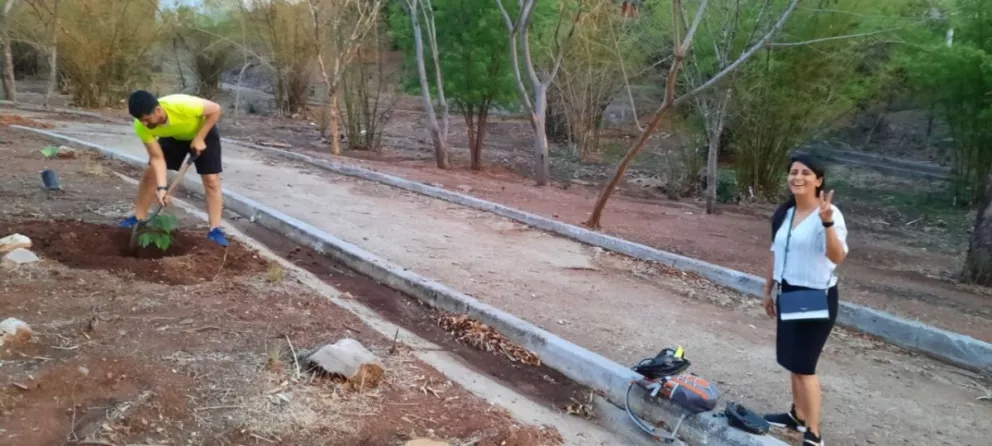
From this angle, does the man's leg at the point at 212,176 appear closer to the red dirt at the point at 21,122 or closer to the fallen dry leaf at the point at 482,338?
the fallen dry leaf at the point at 482,338

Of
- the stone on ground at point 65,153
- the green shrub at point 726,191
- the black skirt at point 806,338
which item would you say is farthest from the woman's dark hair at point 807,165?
the green shrub at point 726,191

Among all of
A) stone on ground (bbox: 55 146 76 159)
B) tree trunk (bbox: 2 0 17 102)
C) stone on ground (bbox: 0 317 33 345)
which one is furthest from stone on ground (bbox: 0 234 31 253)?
tree trunk (bbox: 2 0 17 102)

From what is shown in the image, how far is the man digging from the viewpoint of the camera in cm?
514

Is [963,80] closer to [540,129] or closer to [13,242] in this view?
[540,129]

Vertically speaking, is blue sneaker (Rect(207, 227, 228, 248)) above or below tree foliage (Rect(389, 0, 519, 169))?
below

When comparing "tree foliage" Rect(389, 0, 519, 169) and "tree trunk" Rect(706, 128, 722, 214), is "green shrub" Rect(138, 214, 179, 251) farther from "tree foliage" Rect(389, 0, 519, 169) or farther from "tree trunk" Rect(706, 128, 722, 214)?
"tree foliage" Rect(389, 0, 519, 169)

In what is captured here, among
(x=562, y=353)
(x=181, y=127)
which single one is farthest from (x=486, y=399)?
(x=181, y=127)

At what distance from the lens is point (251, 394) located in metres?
3.40

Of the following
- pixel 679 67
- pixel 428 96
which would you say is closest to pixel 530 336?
pixel 679 67

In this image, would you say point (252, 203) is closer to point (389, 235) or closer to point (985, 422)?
point (389, 235)

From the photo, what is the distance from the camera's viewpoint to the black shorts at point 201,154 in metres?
5.76

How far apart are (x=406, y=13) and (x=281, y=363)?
45.9 feet

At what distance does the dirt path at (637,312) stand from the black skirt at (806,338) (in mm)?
564

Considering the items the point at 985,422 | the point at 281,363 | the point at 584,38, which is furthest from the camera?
the point at 584,38
